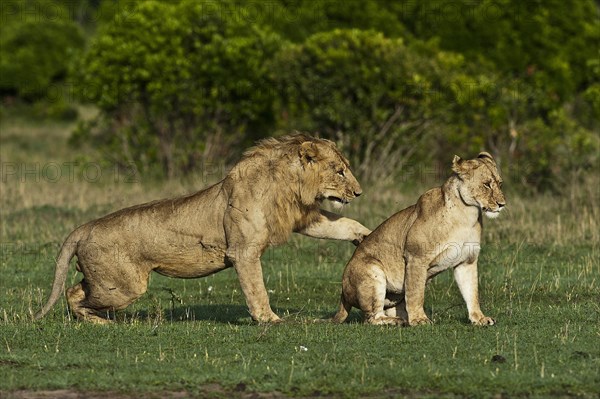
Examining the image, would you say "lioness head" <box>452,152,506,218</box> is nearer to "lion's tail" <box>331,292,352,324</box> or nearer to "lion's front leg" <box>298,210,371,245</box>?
"lion's front leg" <box>298,210,371,245</box>

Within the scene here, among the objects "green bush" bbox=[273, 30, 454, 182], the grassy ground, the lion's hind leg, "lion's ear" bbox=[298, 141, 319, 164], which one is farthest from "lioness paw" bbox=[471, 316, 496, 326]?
"green bush" bbox=[273, 30, 454, 182]

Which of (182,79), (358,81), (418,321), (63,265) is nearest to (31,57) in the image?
(182,79)

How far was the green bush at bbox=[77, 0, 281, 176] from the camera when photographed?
22672mm

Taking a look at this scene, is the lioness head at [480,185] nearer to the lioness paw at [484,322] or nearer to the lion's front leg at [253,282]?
the lioness paw at [484,322]

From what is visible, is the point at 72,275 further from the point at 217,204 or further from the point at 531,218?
→ the point at 531,218

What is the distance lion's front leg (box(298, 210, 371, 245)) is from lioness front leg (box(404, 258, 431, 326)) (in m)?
0.77

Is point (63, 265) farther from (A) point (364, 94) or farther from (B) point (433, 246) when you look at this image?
(A) point (364, 94)

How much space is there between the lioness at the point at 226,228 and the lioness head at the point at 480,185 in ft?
3.10

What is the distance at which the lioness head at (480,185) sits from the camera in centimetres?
973

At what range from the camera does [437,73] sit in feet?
70.1

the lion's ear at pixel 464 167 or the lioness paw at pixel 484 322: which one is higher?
the lion's ear at pixel 464 167

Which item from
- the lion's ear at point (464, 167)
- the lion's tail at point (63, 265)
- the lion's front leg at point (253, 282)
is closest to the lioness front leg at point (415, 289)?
the lion's ear at point (464, 167)

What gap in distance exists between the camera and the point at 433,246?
974cm

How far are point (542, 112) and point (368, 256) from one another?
14.4 metres
